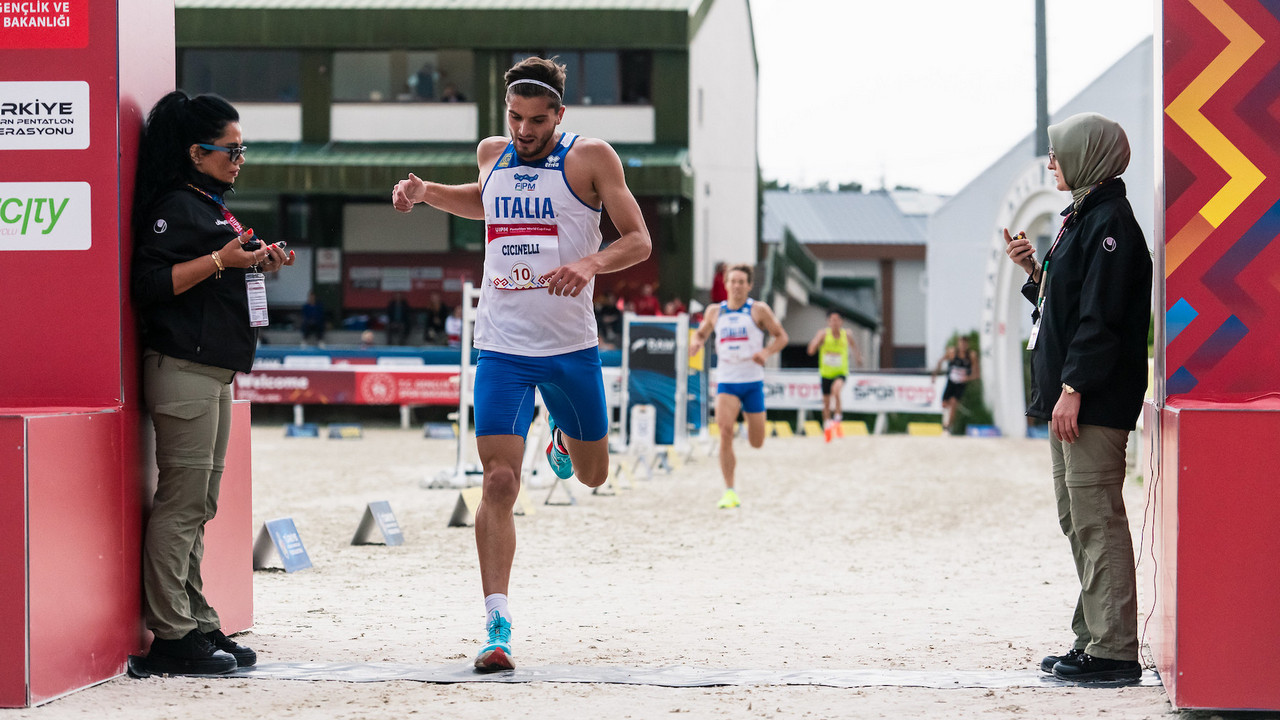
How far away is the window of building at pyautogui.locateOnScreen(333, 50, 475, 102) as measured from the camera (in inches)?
1094

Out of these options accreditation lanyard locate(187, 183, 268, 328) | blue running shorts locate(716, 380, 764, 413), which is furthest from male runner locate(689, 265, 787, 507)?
accreditation lanyard locate(187, 183, 268, 328)

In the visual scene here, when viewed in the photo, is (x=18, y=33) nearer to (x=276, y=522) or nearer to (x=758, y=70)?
(x=276, y=522)

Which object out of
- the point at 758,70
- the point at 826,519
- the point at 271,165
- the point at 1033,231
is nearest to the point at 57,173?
the point at 826,519

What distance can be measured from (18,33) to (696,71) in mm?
23911

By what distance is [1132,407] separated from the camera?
4336 mm

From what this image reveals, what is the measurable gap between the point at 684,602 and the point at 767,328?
16.6ft

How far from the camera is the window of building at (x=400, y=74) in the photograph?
27781mm

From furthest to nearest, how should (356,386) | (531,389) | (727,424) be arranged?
(356,386) → (727,424) → (531,389)

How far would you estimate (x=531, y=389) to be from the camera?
484 cm

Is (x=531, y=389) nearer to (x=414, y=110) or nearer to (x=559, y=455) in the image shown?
(x=559, y=455)

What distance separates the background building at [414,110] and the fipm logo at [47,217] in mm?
21085

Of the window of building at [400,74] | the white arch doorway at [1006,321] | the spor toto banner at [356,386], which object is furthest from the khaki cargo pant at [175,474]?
the window of building at [400,74]

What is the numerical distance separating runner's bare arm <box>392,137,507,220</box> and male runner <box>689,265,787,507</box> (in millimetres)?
5594

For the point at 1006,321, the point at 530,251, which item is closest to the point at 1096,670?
the point at 530,251
